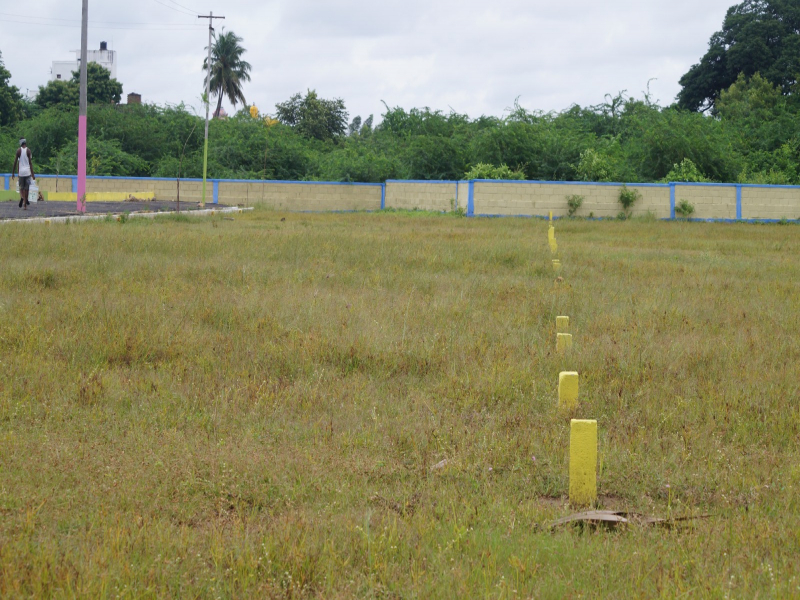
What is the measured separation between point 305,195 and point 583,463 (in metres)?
32.2

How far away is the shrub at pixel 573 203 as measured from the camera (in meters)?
29.2

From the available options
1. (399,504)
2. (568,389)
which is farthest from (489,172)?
(399,504)

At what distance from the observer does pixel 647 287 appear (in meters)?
10.6

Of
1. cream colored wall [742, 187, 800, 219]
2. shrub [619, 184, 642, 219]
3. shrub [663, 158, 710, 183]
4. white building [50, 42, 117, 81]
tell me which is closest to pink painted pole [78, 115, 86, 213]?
shrub [619, 184, 642, 219]

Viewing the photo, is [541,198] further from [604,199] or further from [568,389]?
[568,389]

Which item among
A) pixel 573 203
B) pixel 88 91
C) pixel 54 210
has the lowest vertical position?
pixel 54 210

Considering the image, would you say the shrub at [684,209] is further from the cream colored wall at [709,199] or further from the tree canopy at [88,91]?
the tree canopy at [88,91]

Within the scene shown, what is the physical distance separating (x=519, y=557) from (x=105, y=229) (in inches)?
536

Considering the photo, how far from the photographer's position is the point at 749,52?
53000mm

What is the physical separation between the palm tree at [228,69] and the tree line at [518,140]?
61.9 feet

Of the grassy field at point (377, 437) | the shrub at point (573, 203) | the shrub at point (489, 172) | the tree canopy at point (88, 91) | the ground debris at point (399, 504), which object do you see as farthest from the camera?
the tree canopy at point (88, 91)

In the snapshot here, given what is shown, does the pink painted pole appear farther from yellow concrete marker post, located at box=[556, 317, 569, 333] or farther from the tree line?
yellow concrete marker post, located at box=[556, 317, 569, 333]

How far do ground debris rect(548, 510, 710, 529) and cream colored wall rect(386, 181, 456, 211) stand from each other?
2795cm

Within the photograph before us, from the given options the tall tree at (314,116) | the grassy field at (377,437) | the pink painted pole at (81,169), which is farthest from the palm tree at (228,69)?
the grassy field at (377,437)
